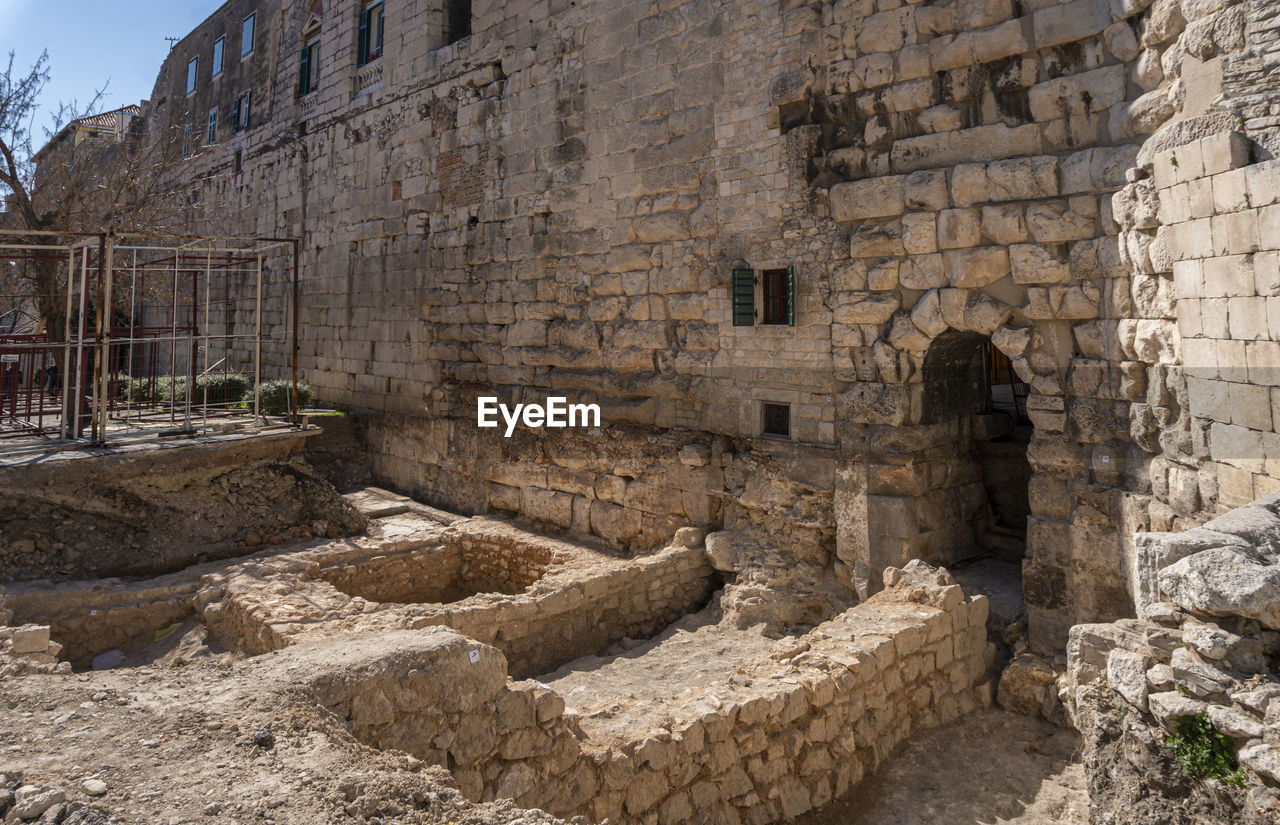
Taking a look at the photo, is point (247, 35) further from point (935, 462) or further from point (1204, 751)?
point (1204, 751)

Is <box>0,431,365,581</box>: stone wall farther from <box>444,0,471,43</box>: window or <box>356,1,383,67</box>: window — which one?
<box>356,1,383,67</box>: window

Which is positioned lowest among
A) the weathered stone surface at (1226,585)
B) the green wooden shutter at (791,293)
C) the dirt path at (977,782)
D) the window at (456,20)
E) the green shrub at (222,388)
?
the dirt path at (977,782)

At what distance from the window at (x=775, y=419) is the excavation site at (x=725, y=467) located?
5.2 inches

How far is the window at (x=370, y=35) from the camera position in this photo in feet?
42.5

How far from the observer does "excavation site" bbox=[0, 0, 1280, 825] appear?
340 centimetres

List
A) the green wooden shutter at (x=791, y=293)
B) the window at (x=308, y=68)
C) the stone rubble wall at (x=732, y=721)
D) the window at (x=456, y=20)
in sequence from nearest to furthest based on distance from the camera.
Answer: the stone rubble wall at (x=732, y=721), the green wooden shutter at (x=791, y=293), the window at (x=456, y=20), the window at (x=308, y=68)

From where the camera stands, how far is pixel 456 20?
12172mm

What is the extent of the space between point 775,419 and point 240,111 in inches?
583

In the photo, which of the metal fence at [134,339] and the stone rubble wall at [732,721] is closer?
the stone rubble wall at [732,721]

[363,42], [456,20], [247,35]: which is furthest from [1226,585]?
[247,35]

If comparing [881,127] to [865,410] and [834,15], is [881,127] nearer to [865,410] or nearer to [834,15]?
[834,15]

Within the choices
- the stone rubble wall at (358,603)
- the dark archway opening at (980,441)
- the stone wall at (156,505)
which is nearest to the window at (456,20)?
the stone wall at (156,505)

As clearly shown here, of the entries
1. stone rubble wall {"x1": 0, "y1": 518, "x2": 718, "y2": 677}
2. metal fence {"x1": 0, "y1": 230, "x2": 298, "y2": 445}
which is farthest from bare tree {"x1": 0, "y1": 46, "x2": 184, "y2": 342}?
stone rubble wall {"x1": 0, "y1": 518, "x2": 718, "y2": 677}

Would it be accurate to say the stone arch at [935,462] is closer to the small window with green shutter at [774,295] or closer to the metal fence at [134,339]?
A: the small window with green shutter at [774,295]
